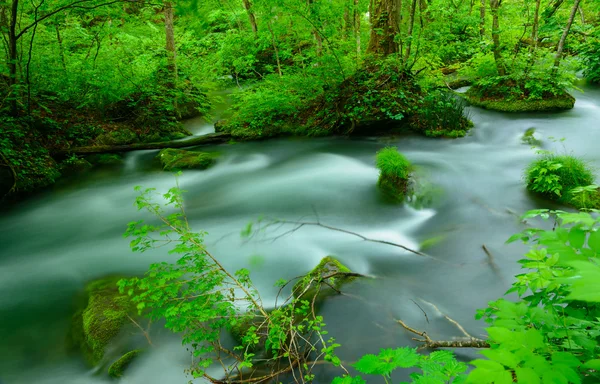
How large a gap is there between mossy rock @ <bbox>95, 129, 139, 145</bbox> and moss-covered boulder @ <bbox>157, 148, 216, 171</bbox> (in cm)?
140

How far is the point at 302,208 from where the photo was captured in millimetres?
5516

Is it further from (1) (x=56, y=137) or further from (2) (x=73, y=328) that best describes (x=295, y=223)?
(1) (x=56, y=137)

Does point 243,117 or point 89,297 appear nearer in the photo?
point 89,297

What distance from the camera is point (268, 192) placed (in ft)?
20.6

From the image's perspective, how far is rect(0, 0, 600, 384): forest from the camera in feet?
7.45

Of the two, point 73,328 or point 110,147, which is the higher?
point 110,147

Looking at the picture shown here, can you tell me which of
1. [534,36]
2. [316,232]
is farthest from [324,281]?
[534,36]

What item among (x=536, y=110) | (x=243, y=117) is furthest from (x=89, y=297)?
(x=536, y=110)

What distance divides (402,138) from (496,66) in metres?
4.23

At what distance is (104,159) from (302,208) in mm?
5408

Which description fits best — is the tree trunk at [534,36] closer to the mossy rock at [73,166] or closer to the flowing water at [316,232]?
the flowing water at [316,232]

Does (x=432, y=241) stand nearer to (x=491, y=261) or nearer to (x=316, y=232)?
(x=491, y=261)

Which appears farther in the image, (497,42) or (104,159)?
(497,42)

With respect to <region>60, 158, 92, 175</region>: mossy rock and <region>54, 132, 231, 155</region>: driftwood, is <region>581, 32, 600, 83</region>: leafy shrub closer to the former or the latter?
<region>54, 132, 231, 155</region>: driftwood
